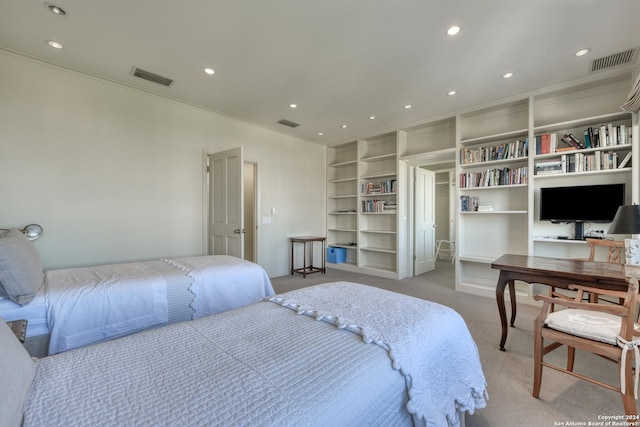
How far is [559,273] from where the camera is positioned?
1.97m

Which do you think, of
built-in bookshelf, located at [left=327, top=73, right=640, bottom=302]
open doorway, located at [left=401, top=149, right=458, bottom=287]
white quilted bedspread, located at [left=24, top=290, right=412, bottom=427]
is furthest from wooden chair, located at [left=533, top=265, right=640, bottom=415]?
open doorway, located at [left=401, top=149, right=458, bottom=287]

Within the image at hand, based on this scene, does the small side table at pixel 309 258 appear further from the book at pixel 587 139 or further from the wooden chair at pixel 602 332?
the book at pixel 587 139

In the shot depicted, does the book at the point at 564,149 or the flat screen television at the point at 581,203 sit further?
the book at the point at 564,149

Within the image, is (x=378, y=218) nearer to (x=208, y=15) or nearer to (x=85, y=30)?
(x=208, y=15)

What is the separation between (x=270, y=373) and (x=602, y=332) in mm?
1918

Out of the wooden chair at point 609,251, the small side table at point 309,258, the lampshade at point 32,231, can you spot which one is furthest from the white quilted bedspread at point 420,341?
the small side table at point 309,258

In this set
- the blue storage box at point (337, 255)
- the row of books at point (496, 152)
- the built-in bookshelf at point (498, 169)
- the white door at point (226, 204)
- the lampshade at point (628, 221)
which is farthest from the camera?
the blue storage box at point (337, 255)

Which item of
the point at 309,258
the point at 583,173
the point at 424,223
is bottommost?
the point at 309,258

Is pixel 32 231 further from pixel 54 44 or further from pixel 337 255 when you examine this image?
pixel 337 255

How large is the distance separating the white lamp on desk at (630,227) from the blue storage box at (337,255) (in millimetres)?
4101

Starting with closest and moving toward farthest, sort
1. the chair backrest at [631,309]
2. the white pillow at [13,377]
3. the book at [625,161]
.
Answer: the white pillow at [13,377] → the chair backrest at [631,309] → the book at [625,161]

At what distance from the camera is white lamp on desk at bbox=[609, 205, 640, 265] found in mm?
2000

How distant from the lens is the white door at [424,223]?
17.1 feet

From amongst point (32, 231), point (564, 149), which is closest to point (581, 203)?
point (564, 149)
